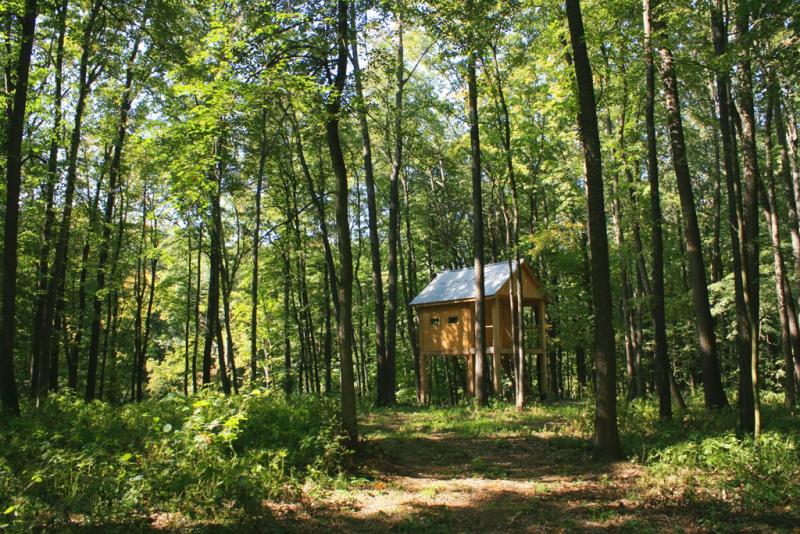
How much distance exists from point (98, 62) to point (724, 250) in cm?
3116

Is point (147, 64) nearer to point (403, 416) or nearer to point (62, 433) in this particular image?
point (62, 433)

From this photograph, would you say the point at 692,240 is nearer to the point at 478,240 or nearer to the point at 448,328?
the point at 478,240

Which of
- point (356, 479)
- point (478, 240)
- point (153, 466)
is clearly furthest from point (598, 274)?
point (478, 240)

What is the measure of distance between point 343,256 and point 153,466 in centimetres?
411

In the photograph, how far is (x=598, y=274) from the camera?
860 cm

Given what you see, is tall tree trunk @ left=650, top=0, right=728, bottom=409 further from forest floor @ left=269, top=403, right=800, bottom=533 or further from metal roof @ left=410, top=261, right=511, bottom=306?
metal roof @ left=410, top=261, right=511, bottom=306

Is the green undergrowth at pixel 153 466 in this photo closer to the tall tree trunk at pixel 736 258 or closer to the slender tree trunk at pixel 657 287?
the tall tree trunk at pixel 736 258

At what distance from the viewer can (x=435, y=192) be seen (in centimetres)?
2928

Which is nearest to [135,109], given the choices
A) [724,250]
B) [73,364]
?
[73,364]

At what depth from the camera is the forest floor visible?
5.57 metres

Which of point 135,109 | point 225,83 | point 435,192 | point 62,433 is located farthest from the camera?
point 435,192

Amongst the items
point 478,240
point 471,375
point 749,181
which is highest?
point 478,240

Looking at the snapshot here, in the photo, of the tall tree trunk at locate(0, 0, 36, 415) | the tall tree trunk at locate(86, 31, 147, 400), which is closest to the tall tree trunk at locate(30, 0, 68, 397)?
the tall tree trunk at locate(86, 31, 147, 400)

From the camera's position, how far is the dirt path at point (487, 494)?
571 cm
